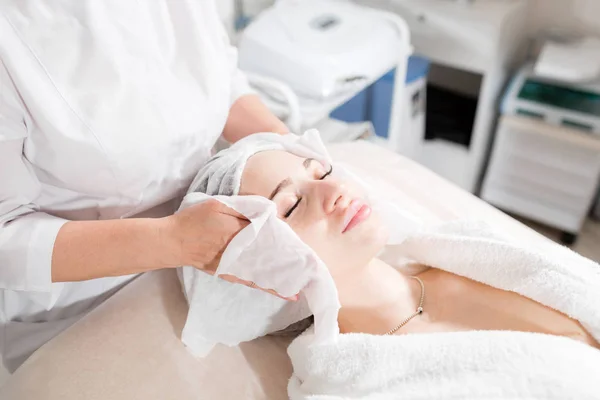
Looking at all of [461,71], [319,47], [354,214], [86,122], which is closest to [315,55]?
[319,47]

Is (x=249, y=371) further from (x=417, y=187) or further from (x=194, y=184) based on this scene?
(x=417, y=187)

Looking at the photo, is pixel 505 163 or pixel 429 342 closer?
pixel 429 342

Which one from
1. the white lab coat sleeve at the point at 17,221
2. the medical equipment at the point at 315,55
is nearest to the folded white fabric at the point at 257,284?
the white lab coat sleeve at the point at 17,221

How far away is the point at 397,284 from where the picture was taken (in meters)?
1.00

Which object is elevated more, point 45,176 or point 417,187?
point 45,176

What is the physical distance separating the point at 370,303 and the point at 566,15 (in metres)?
1.75

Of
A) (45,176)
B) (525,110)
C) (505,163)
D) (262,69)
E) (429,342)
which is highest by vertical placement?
(45,176)

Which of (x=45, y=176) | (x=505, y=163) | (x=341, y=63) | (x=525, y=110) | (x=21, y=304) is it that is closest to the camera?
(x=45, y=176)

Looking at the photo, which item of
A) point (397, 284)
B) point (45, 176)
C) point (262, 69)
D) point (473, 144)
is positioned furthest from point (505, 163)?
point (45, 176)

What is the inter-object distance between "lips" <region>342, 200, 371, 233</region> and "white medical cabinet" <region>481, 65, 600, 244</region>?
123cm

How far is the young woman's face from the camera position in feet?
2.85

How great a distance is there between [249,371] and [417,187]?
0.63 m

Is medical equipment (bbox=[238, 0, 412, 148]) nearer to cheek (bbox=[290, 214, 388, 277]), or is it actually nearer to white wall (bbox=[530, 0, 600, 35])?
cheek (bbox=[290, 214, 388, 277])

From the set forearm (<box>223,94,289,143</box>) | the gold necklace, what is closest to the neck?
the gold necklace
